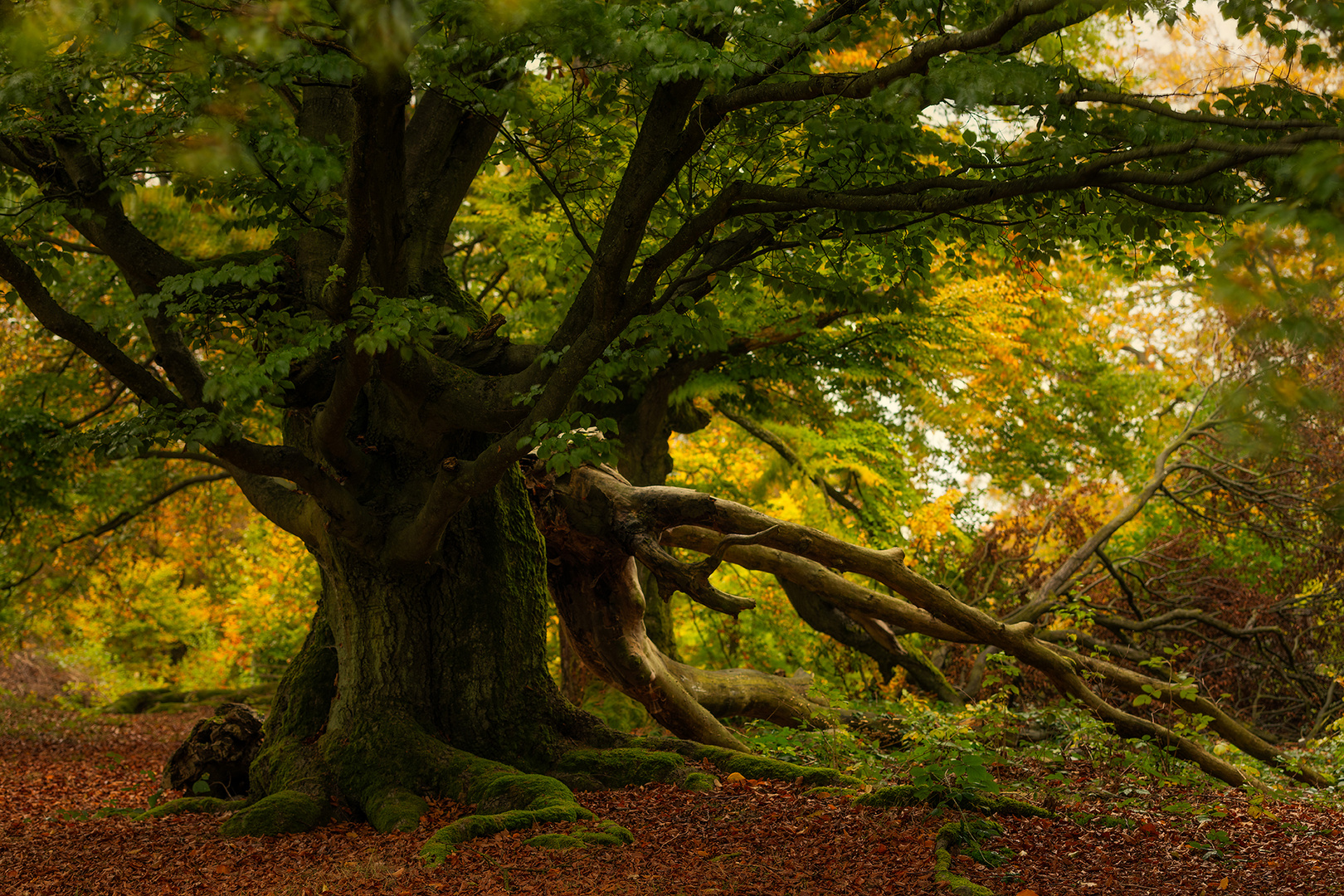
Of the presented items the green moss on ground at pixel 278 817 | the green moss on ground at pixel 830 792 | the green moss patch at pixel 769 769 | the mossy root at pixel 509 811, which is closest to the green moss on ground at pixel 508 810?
the mossy root at pixel 509 811

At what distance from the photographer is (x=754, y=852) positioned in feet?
17.5

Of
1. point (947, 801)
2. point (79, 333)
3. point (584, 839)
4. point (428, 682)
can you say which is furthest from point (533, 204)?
point (947, 801)

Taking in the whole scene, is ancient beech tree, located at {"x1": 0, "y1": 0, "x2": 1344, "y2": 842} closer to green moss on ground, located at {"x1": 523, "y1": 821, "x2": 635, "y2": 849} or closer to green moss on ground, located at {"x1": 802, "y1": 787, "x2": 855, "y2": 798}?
green moss on ground, located at {"x1": 523, "y1": 821, "x2": 635, "y2": 849}

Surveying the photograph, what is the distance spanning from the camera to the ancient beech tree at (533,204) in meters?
4.58

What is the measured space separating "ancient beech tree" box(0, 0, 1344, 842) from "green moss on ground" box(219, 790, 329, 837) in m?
0.04

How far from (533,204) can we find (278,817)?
4.52 meters

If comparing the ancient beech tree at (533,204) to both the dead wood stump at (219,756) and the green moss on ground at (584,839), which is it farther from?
the dead wood stump at (219,756)

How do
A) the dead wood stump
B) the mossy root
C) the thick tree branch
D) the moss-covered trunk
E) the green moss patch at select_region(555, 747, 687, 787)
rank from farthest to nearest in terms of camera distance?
the dead wood stump
the green moss patch at select_region(555, 747, 687, 787)
the moss-covered trunk
the thick tree branch
the mossy root

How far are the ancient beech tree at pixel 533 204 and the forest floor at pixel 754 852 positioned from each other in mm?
504

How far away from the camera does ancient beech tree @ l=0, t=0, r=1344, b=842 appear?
4578 millimetres

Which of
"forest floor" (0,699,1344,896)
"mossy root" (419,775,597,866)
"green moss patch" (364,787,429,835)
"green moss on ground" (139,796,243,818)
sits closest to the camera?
"forest floor" (0,699,1344,896)

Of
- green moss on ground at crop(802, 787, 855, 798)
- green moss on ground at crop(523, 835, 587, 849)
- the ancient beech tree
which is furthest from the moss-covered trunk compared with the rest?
green moss on ground at crop(802, 787, 855, 798)

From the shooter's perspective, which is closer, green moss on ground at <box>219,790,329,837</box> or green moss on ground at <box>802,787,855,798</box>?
green moss on ground at <box>219,790,329,837</box>

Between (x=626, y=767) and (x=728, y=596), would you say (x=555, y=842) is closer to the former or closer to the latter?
(x=626, y=767)
